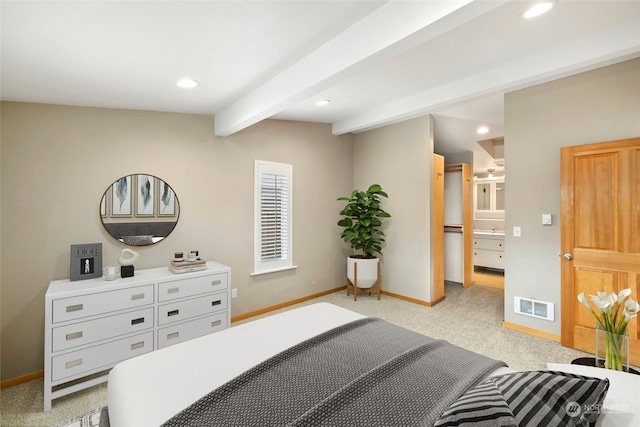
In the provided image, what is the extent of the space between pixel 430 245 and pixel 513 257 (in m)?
1.05

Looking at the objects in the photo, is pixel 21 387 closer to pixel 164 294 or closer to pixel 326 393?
pixel 164 294

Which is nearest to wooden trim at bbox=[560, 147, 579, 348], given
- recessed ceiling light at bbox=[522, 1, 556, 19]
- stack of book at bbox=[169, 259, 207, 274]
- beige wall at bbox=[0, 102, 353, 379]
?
recessed ceiling light at bbox=[522, 1, 556, 19]

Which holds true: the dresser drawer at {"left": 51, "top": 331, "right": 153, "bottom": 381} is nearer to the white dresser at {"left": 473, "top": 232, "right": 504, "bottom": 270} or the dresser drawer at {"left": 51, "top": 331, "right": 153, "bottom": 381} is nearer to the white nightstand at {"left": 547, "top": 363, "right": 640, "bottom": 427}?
the white nightstand at {"left": 547, "top": 363, "right": 640, "bottom": 427}

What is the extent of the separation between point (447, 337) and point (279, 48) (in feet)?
10.4

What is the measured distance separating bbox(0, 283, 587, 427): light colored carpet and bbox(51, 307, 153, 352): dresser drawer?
1.41 feet

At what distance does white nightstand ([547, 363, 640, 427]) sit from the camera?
915mm

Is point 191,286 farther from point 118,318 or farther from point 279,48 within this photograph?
point 279,48

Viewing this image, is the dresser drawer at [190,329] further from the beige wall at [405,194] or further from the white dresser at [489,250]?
the white dresser at [489,250]

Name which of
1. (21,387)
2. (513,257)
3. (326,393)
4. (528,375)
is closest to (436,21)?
(528,375)

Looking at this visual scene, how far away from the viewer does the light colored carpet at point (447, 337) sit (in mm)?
2168

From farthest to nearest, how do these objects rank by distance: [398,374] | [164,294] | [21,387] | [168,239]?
[168,239]
[164,294]
[21,387]
[398,374]

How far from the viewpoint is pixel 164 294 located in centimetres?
269

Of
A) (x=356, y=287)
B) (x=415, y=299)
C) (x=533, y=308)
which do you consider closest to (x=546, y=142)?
(x=533, y=308)

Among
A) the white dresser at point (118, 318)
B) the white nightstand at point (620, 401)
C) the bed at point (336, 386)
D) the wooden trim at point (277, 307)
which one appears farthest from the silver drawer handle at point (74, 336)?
the white nightstand at point (620, 401)
